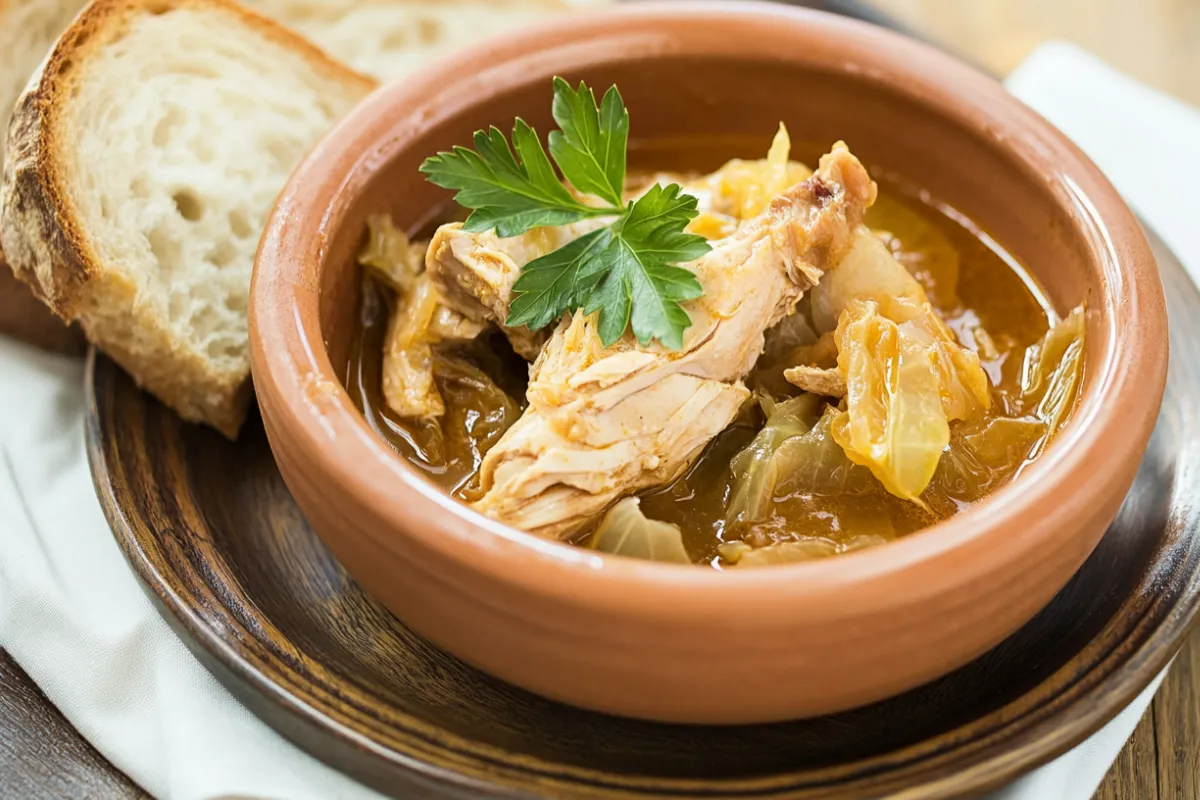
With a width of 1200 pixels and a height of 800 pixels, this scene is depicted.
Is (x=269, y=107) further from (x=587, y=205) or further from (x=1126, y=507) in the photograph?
(x=1126, y=507)

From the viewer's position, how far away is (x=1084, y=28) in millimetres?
4660

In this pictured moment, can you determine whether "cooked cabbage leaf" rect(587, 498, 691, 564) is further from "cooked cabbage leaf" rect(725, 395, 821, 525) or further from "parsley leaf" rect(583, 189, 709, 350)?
"parsley leaf" rect(583, 189, 709, 350)

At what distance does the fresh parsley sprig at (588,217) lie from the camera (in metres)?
2.24

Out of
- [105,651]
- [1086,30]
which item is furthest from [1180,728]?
[1086,30]

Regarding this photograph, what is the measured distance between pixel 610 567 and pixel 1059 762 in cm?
98

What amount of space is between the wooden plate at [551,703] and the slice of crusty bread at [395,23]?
1.57m

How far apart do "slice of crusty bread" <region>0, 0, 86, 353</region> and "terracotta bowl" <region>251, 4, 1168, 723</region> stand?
33.2 inches

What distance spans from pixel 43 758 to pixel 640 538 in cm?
123

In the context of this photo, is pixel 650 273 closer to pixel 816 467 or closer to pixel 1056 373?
pixel 816 467

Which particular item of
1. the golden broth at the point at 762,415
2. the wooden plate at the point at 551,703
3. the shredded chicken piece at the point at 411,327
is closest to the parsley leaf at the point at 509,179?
the shredded chicken piece at the point at 411,327

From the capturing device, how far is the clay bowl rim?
1.87 m

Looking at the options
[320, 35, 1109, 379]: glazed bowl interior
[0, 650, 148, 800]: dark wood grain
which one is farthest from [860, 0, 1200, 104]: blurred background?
[0, 650, 148, 800]: dark wood grain

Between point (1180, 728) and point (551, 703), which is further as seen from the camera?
point (1180, 728)

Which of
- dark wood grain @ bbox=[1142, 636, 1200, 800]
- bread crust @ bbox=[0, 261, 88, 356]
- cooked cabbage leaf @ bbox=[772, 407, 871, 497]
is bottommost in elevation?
bread crust @ bbox=[0, 261, 88, 356]
